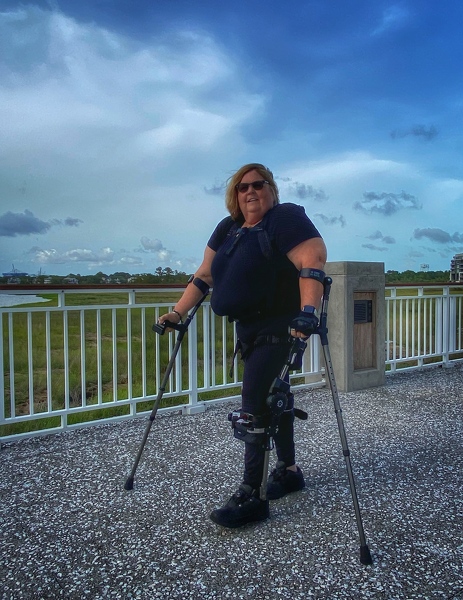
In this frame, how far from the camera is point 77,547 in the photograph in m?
2.32

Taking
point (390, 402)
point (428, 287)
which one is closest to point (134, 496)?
point (390, 402)

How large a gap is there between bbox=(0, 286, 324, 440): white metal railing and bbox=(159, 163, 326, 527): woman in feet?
5.80

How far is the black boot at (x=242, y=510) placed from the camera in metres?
2.46

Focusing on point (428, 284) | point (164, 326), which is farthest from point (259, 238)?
point (428, 284)

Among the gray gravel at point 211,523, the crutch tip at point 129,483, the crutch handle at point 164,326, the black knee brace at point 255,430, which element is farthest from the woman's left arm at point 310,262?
the crutch tip at point 129,483

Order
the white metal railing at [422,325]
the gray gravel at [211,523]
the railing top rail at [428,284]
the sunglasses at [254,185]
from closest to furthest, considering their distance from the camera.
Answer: the gray gravel at [211,523], the sunglasses at [254,185], the railing top rail at [428,284], the white metal railing at [422,325]

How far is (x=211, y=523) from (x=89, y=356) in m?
3.54

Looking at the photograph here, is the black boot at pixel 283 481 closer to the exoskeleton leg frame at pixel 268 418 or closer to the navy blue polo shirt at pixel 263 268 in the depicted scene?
the exoskeleton leg frame at pixel 268 418

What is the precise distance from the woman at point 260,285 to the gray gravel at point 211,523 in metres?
0.29

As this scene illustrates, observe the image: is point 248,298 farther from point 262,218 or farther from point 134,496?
point 134,496

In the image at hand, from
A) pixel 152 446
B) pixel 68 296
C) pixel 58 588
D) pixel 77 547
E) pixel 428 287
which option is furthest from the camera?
pixel 428 287

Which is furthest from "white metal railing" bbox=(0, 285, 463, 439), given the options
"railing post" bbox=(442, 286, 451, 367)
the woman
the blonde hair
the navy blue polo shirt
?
the blonde hair

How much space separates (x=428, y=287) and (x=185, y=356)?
374 cm

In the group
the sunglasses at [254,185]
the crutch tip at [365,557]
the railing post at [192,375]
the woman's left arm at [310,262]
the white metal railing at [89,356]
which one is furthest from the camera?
the railing post at [192,375]
